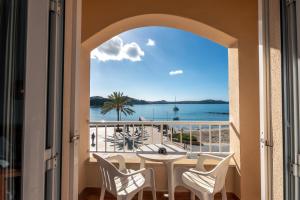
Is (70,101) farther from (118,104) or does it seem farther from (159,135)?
(118,104)

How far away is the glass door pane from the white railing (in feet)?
8.22

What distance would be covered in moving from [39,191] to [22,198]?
71 mm

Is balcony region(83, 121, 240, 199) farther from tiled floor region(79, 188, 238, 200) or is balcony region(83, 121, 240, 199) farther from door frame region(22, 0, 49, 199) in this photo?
door frame region(22, 0, 49, 199)

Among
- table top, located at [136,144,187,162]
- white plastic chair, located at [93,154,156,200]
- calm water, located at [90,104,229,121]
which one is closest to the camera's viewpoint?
white plastic chair, located at [93,154,156,200]

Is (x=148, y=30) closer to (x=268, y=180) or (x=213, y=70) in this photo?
(x=213, y=70)

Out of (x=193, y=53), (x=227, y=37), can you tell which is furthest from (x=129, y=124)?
(x=193, y=53)

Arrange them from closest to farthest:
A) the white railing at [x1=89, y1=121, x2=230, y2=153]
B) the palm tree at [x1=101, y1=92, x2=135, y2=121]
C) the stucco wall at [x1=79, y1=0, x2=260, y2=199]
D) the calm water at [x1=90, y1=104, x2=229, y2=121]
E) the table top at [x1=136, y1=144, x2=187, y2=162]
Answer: the table top at [x1=136, y1=144, x2=187, y2=162] → the stucco wall at [x1=79, y1=0, x2=260, y2=199] → the white railing at [x1=89, y1=121, x2=230, y2=153] → the palm tree at [x1=101, y1=92, x2=135, y2=121] → the calm water at [x1=90, y1=104, x2=229, y2=121]

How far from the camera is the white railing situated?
3.35m

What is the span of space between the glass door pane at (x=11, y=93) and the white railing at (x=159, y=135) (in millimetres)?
2504

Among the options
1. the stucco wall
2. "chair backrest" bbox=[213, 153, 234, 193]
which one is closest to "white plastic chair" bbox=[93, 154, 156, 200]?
"chair backrest" bbox=[213, 153, 234, 193]

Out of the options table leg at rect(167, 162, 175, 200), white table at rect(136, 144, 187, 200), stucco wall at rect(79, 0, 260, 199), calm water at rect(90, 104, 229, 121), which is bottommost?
table leg at rect(167, 162, 175, 200)

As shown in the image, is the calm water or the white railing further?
the calm water

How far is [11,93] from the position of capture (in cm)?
93

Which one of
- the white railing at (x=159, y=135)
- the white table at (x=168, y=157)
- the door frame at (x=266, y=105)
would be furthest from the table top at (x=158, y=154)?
the door frame at (x=266, y=105)
